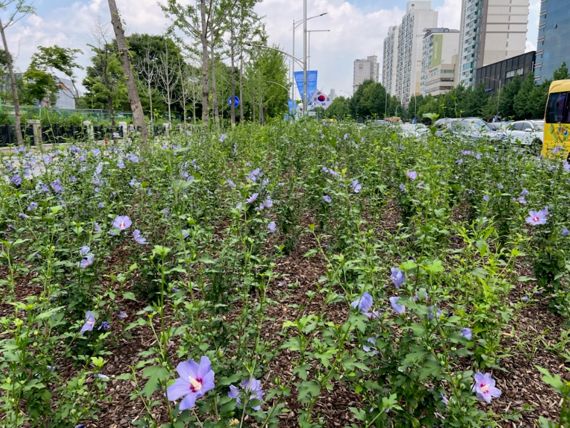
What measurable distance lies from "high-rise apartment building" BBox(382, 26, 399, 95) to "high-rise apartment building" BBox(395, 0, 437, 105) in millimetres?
7233

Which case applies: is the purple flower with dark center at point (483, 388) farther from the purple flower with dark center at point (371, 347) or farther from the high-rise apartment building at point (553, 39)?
the high-rise apartment building at point (553, 39)

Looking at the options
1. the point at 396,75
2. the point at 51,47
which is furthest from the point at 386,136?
the point at 396,75

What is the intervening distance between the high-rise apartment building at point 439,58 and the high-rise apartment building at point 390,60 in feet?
63.3

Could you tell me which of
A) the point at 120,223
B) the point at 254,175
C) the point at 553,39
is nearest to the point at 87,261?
the point at 120,223

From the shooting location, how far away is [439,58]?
105m

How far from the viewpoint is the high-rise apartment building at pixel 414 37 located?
115 metres

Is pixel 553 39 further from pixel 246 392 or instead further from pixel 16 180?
pixel 246 392

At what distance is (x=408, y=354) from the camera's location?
Answer: 4.69 ft

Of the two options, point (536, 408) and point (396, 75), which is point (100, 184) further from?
point (396, 75)

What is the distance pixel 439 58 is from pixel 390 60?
30.7m

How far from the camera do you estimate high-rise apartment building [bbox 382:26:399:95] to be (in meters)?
129

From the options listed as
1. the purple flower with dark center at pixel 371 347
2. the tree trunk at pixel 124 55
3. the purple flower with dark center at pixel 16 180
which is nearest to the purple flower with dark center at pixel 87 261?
the purple flower with dark center at pixel 371 347

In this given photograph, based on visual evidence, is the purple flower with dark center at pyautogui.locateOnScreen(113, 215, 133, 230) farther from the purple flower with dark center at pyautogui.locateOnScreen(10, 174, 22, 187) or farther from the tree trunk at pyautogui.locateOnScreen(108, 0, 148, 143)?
the tree trunk at pyautogui.locateOnScreen(108, 0, 148, 143)

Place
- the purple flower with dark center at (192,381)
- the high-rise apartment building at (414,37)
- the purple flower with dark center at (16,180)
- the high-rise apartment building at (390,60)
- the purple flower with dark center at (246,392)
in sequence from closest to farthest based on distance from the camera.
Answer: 1. the purple flower with dark center at (192,381)
2. the purple flower with dark center at (246,392)
3. the purple flower with dark center at (16,180)
4. the high-rise apartment building at (414,37)
5. the high-rise apartment building at (390,60)
